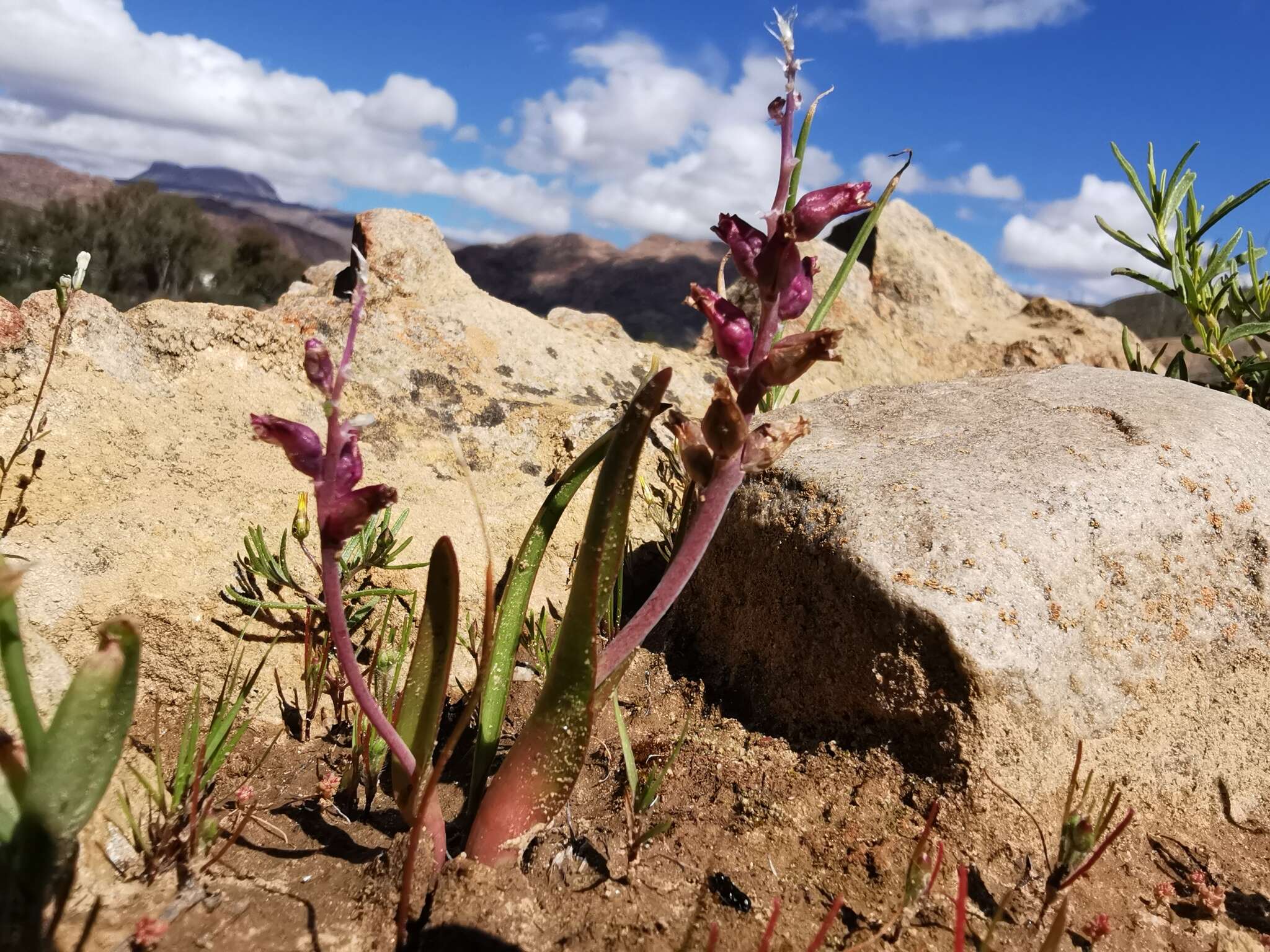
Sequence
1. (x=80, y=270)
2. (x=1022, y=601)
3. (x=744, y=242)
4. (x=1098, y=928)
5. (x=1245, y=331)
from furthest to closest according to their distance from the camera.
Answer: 1. (x=1245, y=331)
2. (x=80, y=270)
3. (x=1022, y=601)
4. (x=1098, y=928)
5. (x=744, y=242)

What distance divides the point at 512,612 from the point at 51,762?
0.78 m

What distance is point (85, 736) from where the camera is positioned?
1.05 meters

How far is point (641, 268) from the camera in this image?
44812 mm

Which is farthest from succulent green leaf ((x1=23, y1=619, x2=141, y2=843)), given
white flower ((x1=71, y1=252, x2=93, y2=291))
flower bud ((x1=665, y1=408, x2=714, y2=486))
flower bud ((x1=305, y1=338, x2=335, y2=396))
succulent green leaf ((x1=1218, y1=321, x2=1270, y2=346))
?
succulent green leaf ((x1=1218, y1=321, x2=1270, y2=346))

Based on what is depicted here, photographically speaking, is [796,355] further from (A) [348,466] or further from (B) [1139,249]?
(B) [1139,249]

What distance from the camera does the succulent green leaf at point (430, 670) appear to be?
1.31 metres

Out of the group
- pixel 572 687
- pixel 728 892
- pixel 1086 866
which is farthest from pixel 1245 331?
pixel 572 687

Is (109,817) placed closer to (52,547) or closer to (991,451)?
(52,547)

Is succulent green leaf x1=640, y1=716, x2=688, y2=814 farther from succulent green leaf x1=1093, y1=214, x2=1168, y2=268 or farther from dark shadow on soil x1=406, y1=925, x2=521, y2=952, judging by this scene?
succulent green leaf x1=1093, y1=214, x2=1168, y2=268

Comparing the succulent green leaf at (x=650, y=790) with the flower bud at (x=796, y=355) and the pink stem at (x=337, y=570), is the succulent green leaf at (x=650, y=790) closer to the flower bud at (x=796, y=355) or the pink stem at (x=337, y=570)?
the pink stem at (x=337, y=570)

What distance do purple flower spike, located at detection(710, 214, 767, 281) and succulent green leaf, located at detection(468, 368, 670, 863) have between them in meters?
0.21

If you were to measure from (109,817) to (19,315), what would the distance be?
1547 mm

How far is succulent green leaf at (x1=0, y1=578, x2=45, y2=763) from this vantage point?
104 cm

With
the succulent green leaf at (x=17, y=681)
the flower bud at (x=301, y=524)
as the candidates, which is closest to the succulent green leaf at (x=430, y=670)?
the succulent green leaf at (x=17, y=681)
